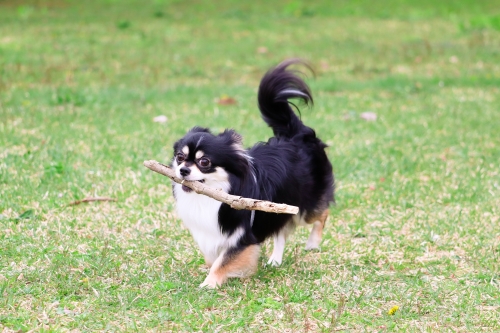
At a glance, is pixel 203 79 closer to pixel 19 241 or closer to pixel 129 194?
pixel 129 194

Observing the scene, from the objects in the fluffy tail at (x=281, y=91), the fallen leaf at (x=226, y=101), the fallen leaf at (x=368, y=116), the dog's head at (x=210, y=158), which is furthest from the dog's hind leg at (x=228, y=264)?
the fallen leaf at (x=226, y=101)

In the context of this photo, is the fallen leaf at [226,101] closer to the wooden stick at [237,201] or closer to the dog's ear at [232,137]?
the dog's ear at [232,137]

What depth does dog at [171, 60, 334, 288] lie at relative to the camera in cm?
393

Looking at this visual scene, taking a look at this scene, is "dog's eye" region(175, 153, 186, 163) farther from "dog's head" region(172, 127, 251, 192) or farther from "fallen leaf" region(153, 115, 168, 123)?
"fallen leaf" region(153, 115, 168, 123)

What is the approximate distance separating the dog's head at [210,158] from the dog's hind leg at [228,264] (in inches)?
17.2

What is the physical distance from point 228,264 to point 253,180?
0.51m

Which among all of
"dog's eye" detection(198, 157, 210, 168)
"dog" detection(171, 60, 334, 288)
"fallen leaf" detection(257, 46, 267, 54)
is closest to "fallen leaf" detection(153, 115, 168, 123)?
"dog" detection(171, 60, 334, 288)

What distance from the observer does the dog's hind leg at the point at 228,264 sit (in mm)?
4098

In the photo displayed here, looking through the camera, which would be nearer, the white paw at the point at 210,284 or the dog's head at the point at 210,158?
the dog's head at the point at 210,158

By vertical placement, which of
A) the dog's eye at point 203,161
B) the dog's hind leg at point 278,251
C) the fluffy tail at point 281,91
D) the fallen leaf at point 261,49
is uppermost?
the fallen leaf at point 261,49

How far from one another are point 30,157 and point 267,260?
2968 mm

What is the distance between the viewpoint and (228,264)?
13.5 ft

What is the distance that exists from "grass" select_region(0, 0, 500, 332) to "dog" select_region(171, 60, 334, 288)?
221 mm

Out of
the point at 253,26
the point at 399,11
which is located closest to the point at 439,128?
the point at 253,26
